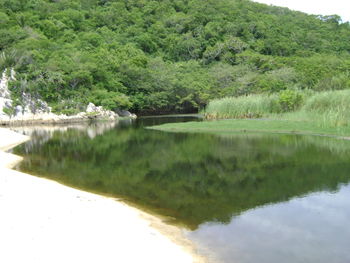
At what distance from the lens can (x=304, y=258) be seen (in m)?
7.30

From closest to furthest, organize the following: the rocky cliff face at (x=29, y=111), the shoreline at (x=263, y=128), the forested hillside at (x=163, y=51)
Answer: the shoreline at (x=263, y=128)
the rocky cliff face at (x=29, y=111)
the forested hillside at (x=163, y=51)

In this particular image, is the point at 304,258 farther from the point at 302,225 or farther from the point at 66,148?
the point at 66,148

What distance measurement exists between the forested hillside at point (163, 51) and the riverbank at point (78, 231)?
40407 mm

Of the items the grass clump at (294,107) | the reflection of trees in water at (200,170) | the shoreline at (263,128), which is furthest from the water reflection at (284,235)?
the grass clump at (294,107)

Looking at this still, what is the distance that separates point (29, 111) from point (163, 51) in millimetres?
57901

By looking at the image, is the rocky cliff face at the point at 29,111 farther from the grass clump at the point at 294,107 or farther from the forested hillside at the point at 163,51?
the grass clump at the point at 294,107

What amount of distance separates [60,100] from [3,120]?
10.3 metres

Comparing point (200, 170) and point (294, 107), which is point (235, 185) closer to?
point (200, 170)


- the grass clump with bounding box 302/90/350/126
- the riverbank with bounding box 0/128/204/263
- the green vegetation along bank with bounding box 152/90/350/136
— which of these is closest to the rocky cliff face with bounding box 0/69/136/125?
the green vegetation along bank with bounding box 152/90/350/136

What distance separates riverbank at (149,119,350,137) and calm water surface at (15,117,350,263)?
1.88m

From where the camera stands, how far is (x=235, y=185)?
13422 mm

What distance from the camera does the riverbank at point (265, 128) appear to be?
25797 mm

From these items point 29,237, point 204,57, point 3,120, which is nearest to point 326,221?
point 29,237

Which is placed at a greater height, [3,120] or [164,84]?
[164,84]
